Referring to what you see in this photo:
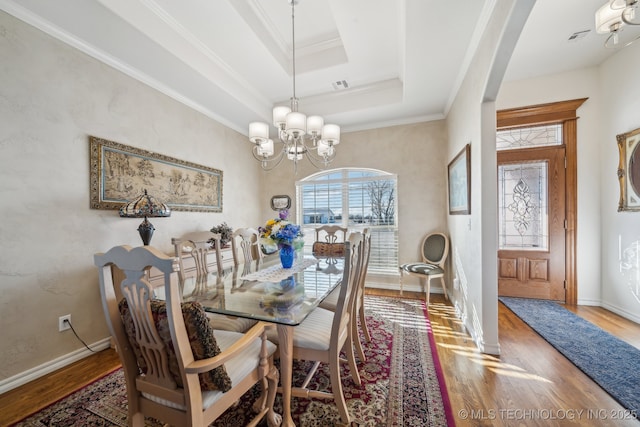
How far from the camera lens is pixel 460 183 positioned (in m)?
2.74

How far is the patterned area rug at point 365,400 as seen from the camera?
4.74ft

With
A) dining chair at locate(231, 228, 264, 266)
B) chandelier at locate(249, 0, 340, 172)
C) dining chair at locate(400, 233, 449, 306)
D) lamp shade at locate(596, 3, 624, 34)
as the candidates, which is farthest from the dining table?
lamp shade at locate(596, 3, 624, 34)

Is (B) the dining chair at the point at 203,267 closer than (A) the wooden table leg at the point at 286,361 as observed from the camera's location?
No

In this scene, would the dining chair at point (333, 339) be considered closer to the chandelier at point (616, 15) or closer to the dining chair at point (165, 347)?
the dining chair at point (165, 347)

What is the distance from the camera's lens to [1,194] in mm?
1721

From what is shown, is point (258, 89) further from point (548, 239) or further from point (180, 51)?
point (548, 239)

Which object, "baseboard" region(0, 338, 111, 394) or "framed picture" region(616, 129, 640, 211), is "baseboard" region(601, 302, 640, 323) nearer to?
"framed picture" region(616, 129, 640, 211)

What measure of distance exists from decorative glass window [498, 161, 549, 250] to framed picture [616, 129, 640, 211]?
0.67 m

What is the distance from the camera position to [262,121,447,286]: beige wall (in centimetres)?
372

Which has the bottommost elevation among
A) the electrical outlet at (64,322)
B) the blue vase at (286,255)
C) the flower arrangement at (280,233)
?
the electrical outlet at (64,322)

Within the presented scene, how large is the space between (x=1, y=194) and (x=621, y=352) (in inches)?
201

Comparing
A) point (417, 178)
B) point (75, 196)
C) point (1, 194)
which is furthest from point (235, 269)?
point (417, 178)

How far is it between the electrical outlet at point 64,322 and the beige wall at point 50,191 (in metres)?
0.03

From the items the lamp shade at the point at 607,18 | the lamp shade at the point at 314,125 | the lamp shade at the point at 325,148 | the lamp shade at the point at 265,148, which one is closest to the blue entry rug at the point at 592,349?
the lamp shade at the point at 607,18
